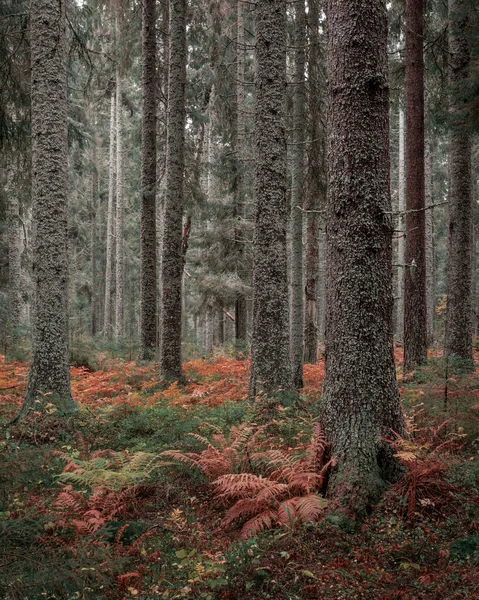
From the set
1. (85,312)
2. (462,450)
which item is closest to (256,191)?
(462,450)

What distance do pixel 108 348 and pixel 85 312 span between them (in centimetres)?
2819

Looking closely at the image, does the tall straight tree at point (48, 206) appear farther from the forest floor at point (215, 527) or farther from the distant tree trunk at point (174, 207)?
the distant tree trunk at point (174, 207)

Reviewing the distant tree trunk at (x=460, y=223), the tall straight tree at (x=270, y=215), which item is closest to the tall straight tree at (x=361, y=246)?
the tall straight tree at (x=270, y=215)

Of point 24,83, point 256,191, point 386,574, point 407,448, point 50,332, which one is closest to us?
point 386,574

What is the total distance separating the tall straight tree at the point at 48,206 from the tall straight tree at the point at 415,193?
712 cm

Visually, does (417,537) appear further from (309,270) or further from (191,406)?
(309,270)

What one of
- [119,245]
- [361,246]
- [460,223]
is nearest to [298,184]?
[460,223]

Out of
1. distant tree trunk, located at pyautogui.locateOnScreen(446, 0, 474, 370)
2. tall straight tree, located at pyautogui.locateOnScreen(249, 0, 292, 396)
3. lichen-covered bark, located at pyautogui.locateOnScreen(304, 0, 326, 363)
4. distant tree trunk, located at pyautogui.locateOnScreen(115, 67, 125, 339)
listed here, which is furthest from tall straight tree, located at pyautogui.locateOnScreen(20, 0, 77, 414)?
distant tree trunk, located at pyautogui.locateOnScreen(115, 67, 125, 339)

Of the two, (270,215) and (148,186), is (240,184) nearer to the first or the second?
(148,186)

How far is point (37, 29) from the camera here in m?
7.79

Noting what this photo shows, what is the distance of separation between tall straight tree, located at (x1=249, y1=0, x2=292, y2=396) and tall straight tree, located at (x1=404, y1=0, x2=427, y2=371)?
371 centimetres

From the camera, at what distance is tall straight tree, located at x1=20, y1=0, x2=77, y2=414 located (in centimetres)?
771

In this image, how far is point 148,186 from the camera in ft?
44.1

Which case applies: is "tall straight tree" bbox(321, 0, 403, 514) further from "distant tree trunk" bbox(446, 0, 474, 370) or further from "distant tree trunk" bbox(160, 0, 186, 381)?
"distant tree trunk" bbox(160, 0, 186, 381)
